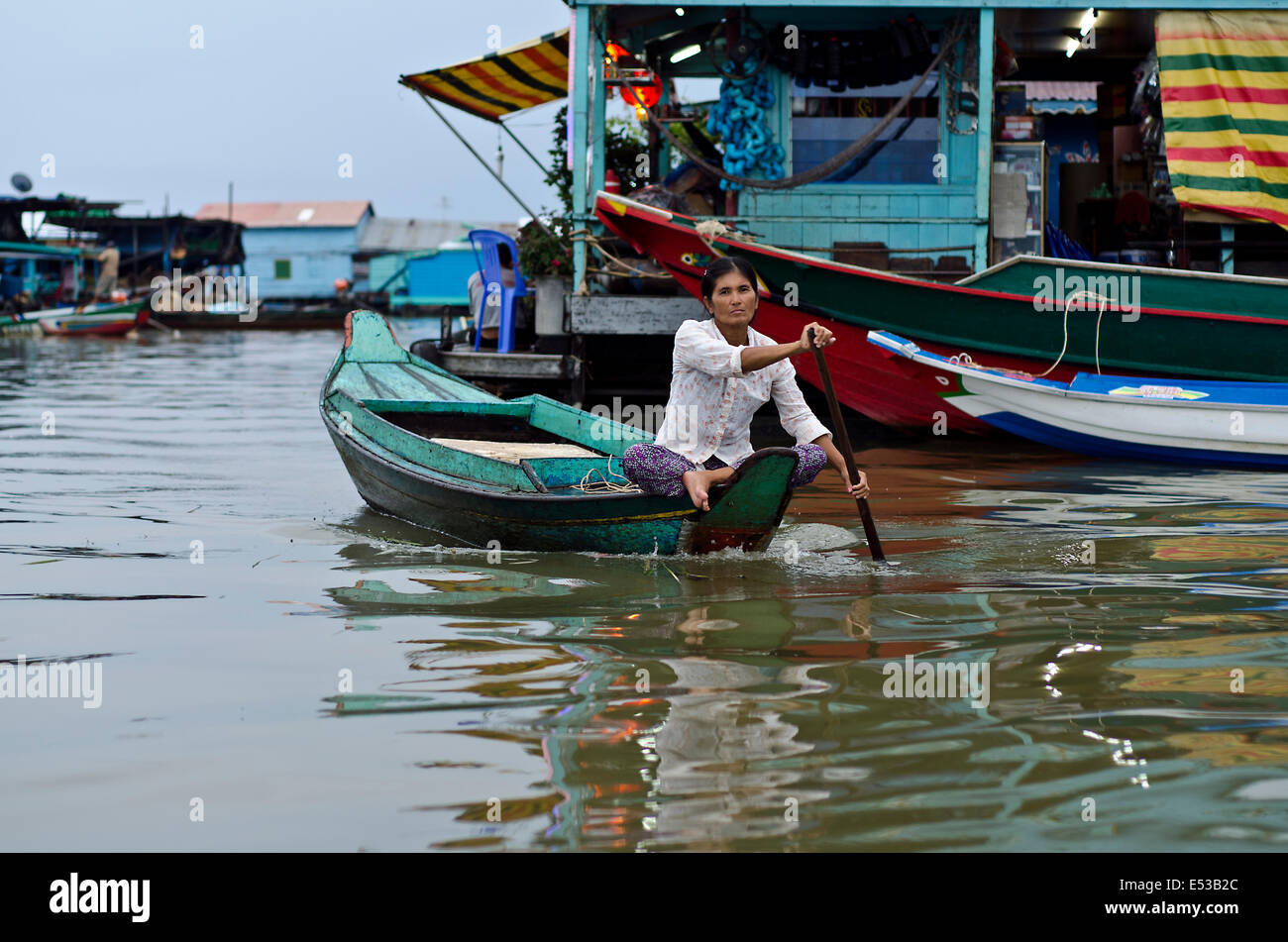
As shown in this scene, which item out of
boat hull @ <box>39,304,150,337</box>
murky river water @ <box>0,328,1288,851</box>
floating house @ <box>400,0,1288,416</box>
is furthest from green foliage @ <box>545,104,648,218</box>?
boat hull @ <box>39,304,150,337</box>

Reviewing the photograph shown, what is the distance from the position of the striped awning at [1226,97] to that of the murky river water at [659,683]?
12.0 feet

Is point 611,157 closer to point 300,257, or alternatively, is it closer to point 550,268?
point 550,268

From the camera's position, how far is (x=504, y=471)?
20.1 feet

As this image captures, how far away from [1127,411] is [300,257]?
123ft

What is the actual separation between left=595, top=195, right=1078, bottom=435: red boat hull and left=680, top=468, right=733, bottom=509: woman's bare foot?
4.43m

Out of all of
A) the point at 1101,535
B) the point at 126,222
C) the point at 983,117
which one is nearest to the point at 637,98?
the point at 983,117

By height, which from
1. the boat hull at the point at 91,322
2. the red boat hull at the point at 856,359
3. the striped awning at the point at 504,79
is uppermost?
the striped awning at the point at 504,79

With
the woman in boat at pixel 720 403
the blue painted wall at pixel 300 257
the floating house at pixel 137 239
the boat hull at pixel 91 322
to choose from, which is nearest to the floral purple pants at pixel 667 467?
the woman in boat at pixel 720 403

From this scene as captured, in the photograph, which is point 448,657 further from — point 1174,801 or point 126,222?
point 126,222

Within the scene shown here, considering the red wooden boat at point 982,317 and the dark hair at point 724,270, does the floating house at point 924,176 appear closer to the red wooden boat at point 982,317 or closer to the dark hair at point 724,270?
the red wooden boat at point 982,317

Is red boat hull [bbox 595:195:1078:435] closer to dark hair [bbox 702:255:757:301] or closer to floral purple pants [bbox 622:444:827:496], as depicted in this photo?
dark hair [bbox 702:255:757:301]

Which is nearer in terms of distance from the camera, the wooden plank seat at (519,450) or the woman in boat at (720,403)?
the woman in boat at (720,403)

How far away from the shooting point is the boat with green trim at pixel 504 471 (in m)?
5.20

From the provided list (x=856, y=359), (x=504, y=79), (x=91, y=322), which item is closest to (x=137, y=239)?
(x=91, y=322)
